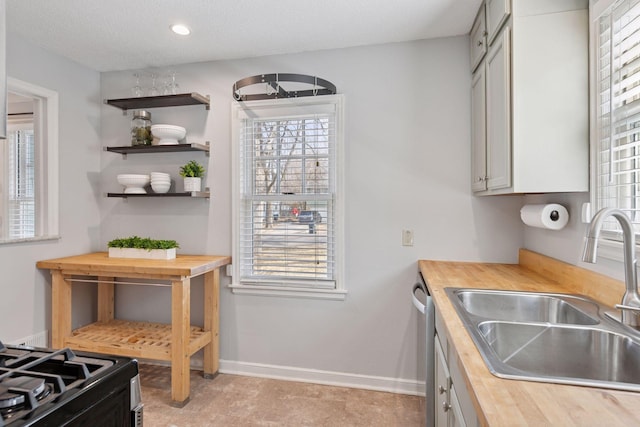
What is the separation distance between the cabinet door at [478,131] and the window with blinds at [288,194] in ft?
3.12

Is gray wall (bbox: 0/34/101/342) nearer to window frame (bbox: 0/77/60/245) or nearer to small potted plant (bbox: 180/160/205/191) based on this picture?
window frame (bbox: 0/77/60/245)

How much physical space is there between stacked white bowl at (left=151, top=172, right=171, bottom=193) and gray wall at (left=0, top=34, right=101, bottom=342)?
0.71 meters

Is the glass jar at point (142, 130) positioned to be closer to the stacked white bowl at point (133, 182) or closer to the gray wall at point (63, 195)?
the stacked white bowl at point (133, 182)

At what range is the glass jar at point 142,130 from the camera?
9.32ft

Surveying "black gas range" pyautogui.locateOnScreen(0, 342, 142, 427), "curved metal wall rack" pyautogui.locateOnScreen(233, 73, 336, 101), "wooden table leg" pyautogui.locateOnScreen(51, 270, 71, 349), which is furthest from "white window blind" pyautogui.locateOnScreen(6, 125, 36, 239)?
"black gas range" pyautogui.locateOnScreen(0, 342, 142, 427)

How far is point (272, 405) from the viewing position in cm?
235

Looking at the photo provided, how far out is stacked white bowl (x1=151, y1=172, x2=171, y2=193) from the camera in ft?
9.12

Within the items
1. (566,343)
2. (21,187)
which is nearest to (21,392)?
(566,343)

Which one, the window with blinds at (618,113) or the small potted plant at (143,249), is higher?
the window with blinds at (618,113)

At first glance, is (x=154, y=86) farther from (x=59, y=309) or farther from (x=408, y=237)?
(x=408, y=237)

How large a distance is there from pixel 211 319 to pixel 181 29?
209cm

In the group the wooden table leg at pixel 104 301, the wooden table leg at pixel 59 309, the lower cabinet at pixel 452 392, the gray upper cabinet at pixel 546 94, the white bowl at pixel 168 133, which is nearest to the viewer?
the lower cabinet at pixel 452 392

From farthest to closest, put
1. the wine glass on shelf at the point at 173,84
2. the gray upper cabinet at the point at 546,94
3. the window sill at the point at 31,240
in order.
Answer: the wine glass on shelf at the point at 173,84 < the window sill at the point at 31,240 < the gray upper cabinet at the point at 546,94

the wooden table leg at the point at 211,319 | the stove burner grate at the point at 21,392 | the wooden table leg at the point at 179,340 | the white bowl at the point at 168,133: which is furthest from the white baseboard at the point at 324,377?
the stove burner grate at the point at 21,392
